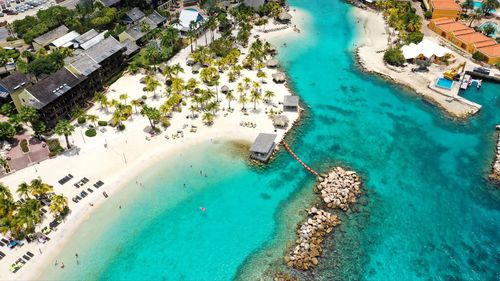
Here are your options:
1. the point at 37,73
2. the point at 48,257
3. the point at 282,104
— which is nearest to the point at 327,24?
the point at 282,104

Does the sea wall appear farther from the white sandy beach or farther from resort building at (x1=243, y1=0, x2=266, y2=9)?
resort building at (x1=243, y1=0, x2=266, y2=9)

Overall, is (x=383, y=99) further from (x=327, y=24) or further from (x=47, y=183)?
(x=47, y=183)

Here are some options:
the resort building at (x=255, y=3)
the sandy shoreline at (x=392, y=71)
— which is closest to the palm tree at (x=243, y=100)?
the sandy shoreline at (x=392, y=71)

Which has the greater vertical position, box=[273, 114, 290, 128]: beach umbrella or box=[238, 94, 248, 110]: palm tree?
box=[238, 94, 248, 110]: palm tree

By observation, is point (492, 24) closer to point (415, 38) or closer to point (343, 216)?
point (415, 38)

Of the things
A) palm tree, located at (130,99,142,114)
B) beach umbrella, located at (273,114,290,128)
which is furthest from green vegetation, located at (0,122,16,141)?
beach umbrella, located at (273,114,290,128)

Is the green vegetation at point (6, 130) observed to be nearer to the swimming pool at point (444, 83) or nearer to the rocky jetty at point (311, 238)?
the rocky jetty at point (311, 238)
